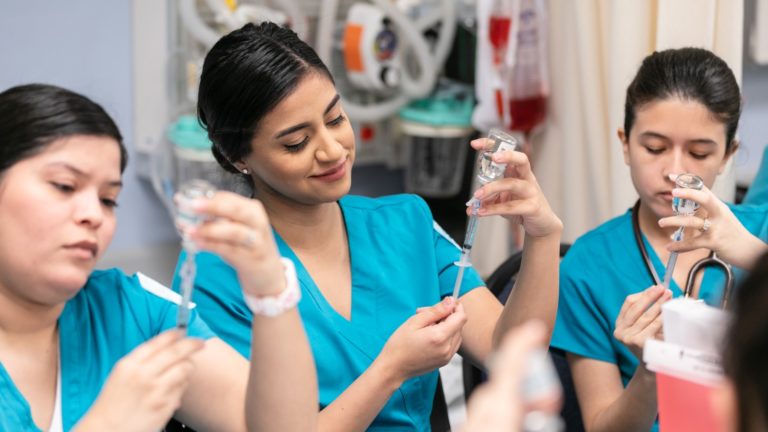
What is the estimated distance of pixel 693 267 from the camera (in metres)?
1.46

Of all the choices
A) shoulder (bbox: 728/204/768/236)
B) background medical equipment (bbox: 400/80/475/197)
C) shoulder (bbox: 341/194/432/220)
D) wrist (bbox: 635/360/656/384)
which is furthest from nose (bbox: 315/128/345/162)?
background medical equipment (bbox: 400/80/475/197)

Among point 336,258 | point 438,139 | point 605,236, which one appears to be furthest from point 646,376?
point 438,139

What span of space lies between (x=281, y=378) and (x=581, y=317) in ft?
2.30

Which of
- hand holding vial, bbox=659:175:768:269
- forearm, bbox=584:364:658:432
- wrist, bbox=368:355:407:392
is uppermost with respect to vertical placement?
hand holding vial, bbox=659:175:768:269

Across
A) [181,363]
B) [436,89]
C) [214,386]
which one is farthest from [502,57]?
[181,363]

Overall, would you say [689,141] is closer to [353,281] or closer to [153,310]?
[353,281]

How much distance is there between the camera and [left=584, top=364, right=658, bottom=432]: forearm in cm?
138

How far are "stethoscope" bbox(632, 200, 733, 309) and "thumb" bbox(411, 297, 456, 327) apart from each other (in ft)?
1.16

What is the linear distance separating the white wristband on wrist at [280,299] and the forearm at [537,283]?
57cm

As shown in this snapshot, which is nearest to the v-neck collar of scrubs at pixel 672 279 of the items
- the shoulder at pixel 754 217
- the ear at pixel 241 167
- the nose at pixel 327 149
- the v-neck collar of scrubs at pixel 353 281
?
the shoulder at pixel 754 217

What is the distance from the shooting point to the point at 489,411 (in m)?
0.64

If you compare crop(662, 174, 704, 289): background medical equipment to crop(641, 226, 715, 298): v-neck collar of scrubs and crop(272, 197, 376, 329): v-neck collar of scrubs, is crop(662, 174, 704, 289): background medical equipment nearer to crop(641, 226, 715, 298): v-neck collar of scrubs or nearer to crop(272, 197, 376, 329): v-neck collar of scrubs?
crop(641, 226, 715, 298): v-neck collar of scrubs

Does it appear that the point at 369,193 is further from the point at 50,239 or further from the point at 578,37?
the point at 50,239

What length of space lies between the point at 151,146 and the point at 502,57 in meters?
1.31
